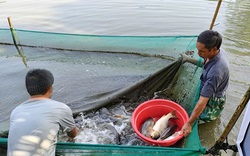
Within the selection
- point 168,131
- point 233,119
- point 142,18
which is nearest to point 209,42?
point 233,119

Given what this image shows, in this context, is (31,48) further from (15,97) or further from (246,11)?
(246,11)

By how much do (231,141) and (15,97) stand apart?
3.70 m

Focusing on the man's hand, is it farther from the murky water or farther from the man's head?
the murky water

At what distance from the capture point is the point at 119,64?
4.62 metres

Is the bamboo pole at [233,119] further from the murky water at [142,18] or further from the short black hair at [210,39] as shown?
the murky water at [142,18]

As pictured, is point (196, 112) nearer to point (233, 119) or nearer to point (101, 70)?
point (233, 119)

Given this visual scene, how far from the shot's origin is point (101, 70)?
462 cm

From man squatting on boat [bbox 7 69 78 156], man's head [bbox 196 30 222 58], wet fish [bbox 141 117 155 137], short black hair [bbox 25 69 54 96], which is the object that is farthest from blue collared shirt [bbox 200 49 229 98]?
short black hair [bbox 25 69 54 96]

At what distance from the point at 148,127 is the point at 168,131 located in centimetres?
28

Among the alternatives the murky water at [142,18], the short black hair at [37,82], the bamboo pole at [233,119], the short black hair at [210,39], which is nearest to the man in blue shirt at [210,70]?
the short black hair at [210,39]

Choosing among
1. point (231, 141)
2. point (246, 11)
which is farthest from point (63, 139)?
point (246, 11)

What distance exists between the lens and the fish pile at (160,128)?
284 cm

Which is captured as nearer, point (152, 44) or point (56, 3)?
point (152, 44)

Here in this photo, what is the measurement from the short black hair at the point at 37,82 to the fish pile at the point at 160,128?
1.50 m
